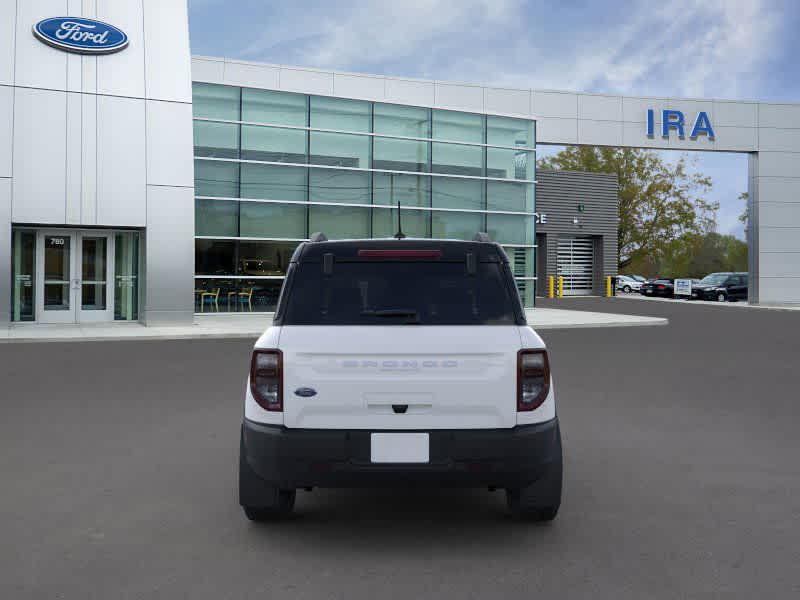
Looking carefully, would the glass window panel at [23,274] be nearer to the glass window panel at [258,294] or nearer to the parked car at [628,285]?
the glass window panel at [258,294]

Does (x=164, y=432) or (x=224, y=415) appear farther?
(x=224, y=415)

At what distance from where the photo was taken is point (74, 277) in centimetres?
2298

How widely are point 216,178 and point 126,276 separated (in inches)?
184

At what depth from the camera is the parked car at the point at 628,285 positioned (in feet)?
212

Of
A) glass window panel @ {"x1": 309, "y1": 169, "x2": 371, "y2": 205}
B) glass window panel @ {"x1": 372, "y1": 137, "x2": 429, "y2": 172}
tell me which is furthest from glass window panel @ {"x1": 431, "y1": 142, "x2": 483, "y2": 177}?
glass window panel @ {"x1": 309, "y1": 169, "x2": 371, "y2": 205}

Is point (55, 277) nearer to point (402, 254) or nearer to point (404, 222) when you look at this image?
point (404, 222)

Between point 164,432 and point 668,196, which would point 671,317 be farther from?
point 668,196

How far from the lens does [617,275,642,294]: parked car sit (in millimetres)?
64750

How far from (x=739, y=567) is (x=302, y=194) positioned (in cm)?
2425

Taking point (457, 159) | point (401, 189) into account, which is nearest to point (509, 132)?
point (457, 159)

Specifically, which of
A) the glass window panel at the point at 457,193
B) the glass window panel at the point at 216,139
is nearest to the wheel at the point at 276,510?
the glass window panel at the point at 216,139

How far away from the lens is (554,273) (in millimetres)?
51812

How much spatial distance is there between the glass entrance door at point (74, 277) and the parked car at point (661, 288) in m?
36.6

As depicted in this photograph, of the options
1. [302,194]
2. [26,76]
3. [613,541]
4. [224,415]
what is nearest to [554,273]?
[302,194]
